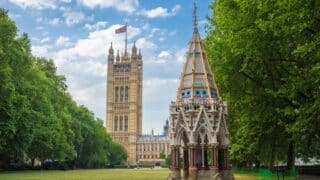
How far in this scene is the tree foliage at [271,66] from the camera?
20844 millimetres

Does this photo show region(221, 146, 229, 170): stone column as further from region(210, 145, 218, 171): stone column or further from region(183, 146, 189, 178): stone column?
region(183, 146, 189, 178): stone column

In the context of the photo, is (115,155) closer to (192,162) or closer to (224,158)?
(224,158)

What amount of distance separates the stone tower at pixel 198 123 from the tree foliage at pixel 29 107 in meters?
22.6

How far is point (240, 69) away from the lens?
26875 mm

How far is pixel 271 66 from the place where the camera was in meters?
25.6

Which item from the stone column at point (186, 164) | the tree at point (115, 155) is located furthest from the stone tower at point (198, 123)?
the tree at point (115, 155)

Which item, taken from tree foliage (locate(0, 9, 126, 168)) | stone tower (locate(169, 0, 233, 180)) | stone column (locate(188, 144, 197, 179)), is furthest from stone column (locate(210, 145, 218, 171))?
tree foliage (locate(0, 9, 126, 168))

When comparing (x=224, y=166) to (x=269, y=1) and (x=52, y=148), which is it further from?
(x=52, y=148)

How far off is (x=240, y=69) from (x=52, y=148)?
129 ft

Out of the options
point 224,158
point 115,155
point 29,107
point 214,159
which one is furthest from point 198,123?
point 115,155

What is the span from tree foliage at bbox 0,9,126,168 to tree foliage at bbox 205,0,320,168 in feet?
66.6

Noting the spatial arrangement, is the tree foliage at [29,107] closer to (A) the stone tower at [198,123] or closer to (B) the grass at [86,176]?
(B) the grass at [86,176]

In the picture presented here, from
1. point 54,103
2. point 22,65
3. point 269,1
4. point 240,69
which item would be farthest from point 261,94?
point 54,103

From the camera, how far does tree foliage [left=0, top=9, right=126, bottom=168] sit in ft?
139
